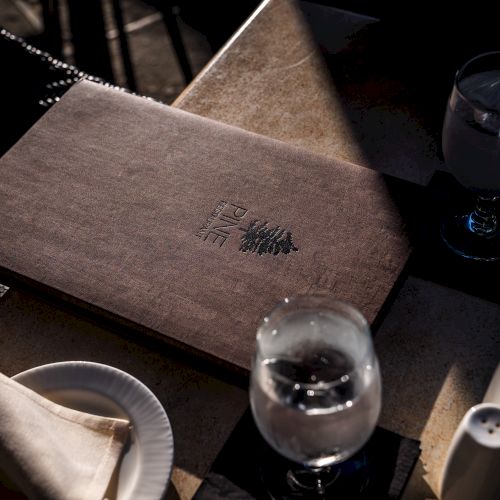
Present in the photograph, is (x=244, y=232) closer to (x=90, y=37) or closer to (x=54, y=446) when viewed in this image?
(x=54, y=446)

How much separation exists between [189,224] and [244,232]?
0.05 metres

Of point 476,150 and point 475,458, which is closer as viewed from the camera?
point 475,458

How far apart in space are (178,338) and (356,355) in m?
0.18

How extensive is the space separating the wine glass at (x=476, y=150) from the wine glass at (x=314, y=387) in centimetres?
22

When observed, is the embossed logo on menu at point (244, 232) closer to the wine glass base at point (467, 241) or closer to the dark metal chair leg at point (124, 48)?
the wine glass base at point (467, 241)

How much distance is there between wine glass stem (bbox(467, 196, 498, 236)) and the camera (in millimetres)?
774

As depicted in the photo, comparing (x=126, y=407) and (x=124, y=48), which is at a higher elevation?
(x=126, y=407)

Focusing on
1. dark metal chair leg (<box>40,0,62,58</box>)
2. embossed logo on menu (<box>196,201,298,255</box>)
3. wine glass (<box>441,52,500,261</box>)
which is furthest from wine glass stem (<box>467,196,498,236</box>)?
dark metal chair leg (<box>40,0,62,58</box>)

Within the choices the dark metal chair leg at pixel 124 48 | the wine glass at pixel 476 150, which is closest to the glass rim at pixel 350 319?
the wine glass at pixel 476 150

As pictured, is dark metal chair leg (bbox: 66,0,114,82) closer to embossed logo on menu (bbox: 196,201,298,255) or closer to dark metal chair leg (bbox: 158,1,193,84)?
dark metal chair leg (bbox: 158,1,193,84)

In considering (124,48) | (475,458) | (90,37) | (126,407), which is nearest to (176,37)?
(124,48)

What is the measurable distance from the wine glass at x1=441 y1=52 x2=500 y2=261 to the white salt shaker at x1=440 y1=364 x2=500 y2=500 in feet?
0.72

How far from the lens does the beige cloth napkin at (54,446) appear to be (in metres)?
0.57

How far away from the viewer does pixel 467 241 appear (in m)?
0.77
